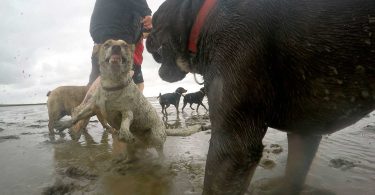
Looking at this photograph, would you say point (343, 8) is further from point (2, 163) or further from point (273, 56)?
point (2, 163)

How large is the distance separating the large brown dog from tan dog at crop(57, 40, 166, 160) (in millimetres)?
2756

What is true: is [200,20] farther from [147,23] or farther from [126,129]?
[147,23]

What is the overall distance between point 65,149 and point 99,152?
80 centimetres

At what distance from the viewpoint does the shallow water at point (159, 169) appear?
10.4ft

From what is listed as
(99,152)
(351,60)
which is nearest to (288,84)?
(351,60)

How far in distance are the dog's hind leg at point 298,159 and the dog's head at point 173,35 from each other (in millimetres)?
1126

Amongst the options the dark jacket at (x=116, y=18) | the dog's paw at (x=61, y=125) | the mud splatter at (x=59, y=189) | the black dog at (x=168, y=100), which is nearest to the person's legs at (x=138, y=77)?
the dark jacket at (x=116, y=18)

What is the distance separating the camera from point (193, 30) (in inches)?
95.2

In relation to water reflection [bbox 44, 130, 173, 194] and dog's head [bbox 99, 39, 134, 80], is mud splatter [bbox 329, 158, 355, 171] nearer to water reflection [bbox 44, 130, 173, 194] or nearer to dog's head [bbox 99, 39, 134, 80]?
water reflection [bbox 44, 130, 173, 194]

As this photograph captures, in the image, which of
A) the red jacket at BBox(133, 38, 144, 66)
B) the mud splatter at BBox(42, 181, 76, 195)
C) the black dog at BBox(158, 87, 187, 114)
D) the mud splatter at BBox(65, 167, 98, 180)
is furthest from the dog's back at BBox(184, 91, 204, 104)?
the mud splatter at BBox(42, 181, 76, 195)

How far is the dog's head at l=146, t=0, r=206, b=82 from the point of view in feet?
8.09

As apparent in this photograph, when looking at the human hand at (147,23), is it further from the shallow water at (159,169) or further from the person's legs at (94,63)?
the shallow water at (159,169)

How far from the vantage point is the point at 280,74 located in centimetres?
199

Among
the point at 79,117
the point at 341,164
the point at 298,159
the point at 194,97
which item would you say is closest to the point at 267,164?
the point at 341,164
